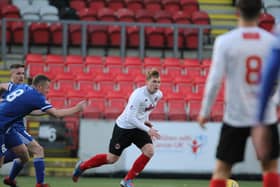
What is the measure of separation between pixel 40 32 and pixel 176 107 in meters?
4.69

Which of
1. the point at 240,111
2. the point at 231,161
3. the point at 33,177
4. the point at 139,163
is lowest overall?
the point at 33,177

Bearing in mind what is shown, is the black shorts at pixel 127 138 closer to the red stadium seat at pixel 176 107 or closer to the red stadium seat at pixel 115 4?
the red stadium seat at pixel 176 107

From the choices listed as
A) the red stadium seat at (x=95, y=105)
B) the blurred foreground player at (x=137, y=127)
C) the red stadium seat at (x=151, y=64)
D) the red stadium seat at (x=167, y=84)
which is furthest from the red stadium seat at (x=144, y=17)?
the blurred foreground player at (x=137, y=127)

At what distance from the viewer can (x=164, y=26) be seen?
19422 millimetres

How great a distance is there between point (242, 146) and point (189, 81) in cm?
1110

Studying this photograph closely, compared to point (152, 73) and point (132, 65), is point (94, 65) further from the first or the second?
point (152, 73)

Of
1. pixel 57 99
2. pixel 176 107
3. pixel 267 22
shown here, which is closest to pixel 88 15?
pixel 57 99

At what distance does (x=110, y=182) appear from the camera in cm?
1412

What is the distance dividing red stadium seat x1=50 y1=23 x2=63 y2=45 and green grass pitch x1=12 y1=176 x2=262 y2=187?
5.69m

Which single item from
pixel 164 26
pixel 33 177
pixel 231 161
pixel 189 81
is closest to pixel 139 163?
pixel 33 177

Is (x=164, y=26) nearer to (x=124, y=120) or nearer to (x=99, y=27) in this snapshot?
(x=99, y=27)

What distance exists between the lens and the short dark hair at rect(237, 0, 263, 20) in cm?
682

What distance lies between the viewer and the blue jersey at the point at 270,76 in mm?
5918

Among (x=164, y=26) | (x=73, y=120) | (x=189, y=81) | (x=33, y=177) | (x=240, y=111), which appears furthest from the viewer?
(x=164, y=26)
